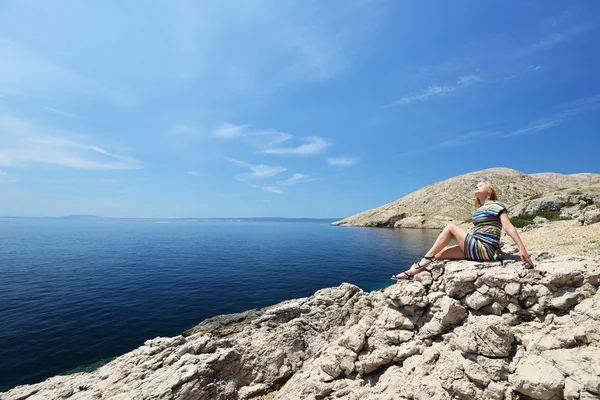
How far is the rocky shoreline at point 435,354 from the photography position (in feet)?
19.8

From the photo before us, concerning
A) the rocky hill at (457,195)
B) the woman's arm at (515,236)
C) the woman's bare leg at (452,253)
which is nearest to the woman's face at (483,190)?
the woman's arm at (515,236)

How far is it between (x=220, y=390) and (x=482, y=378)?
399 inches

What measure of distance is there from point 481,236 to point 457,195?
15616 cm

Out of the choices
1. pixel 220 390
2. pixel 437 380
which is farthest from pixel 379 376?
pixel 220 390

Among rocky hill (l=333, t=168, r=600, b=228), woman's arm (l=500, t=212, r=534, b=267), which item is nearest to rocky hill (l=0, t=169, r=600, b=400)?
woman's arm (l=500, t=212, r=534, b=267)

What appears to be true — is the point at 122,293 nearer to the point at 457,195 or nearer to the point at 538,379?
the point at 538,379

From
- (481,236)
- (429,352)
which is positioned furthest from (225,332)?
(481,236)

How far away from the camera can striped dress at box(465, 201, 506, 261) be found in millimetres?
7895

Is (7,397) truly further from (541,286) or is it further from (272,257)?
(272,257)

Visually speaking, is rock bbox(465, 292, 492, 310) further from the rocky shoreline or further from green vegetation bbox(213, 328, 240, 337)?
green vegetation bbox(213, 328, 240, 337)

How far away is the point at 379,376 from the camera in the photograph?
8195mm

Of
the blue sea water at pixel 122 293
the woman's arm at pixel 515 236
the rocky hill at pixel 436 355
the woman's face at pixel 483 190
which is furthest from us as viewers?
the blue sea water at pixel 122 293

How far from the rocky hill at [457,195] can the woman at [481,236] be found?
12951 cm

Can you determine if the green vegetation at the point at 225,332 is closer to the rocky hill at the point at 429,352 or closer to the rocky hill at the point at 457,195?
the rocky hill at the point at 429,352
